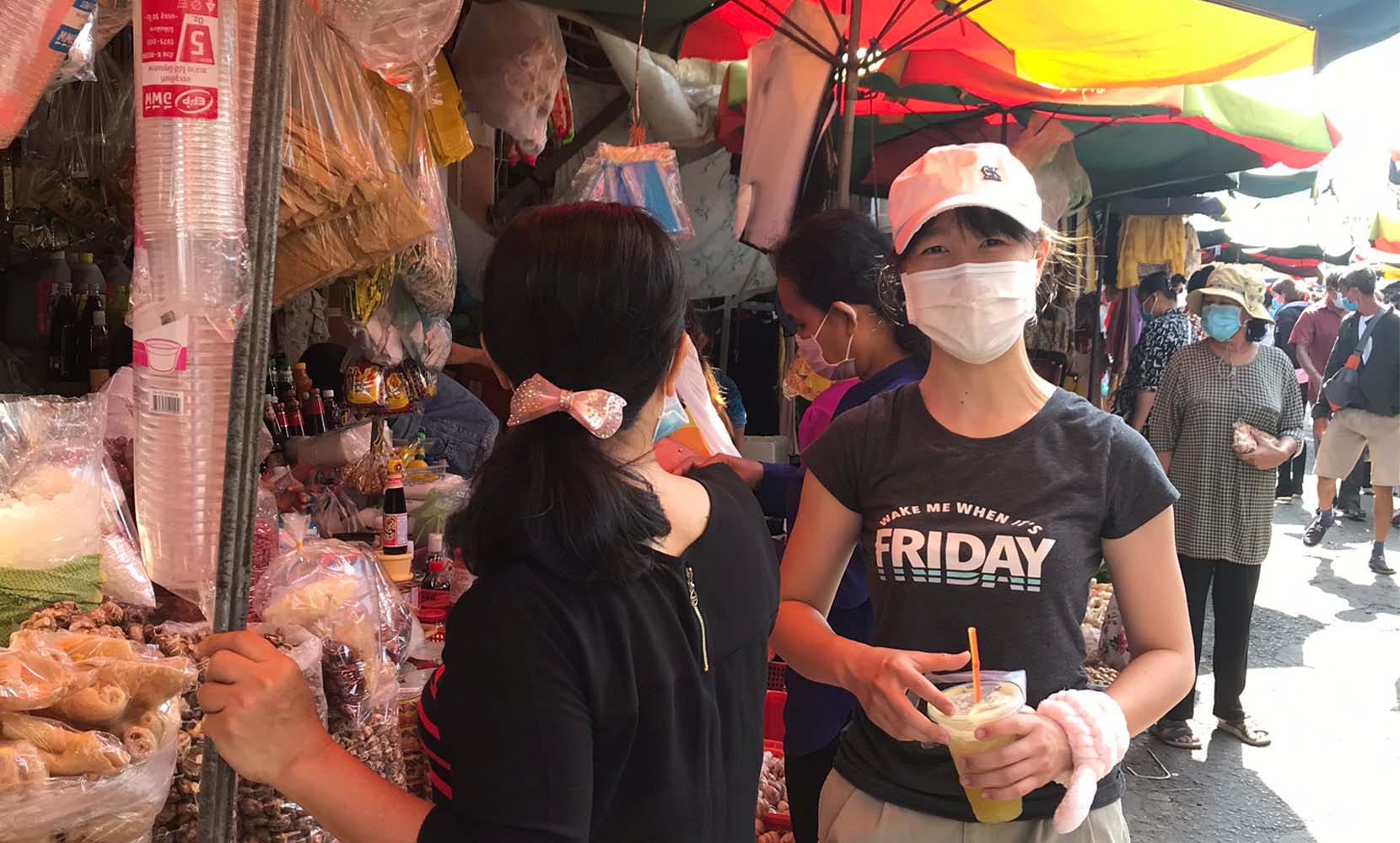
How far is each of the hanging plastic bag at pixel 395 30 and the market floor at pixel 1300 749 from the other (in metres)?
3.89

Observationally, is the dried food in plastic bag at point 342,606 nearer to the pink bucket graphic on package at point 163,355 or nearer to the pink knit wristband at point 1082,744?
the pink bucket graphic on package at point 163,355

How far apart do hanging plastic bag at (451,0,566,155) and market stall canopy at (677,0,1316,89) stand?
22 cm

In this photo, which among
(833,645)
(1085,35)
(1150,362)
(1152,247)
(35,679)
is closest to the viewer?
(35,679)

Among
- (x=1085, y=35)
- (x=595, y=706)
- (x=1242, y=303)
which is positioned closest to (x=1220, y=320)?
(x=1242, y=303)

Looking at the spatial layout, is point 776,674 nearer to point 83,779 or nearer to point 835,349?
point 835,349

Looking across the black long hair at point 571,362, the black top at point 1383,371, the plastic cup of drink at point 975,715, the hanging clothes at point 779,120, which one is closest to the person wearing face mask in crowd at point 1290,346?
the black top at point 1383,371

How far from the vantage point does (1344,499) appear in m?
10.7

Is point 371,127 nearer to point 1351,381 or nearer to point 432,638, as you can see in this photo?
point 432,638

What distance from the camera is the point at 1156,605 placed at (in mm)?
1615

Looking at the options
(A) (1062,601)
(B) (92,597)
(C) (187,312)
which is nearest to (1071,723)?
(A) (1062,601)

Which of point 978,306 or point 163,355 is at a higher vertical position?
point 978,306

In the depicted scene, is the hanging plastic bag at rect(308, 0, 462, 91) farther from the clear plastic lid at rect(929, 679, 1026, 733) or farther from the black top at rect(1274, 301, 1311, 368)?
the black top at rect(1274, 301, 1311, 368)

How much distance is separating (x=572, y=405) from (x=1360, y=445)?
970 centimetres

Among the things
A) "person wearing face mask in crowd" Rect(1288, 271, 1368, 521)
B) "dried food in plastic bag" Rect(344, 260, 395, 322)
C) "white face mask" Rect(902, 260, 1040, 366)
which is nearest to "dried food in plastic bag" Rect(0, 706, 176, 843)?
"white face mask" Rect(902, 260, 1040, 366)
